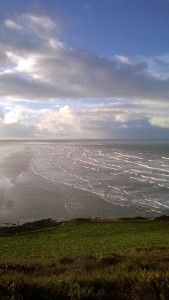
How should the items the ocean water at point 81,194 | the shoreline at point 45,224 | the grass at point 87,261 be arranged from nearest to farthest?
the grass at point 87,261
the shoreline at point 45,224
the ocean water at point 81,194

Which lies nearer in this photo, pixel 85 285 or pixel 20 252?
pixel 85 285

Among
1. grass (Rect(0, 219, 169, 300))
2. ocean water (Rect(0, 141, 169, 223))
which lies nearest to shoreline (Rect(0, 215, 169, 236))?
grass (Rect(0, 219, 169, 300))

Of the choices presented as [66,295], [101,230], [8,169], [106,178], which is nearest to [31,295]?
[66,295]

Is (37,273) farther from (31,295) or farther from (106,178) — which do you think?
(106,178)

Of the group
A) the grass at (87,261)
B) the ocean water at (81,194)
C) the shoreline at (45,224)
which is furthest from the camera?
the ocean water at (81,194)

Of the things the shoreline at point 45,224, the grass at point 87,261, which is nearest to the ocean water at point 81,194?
the shoreline at point 45,224

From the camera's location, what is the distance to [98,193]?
59.2 metres

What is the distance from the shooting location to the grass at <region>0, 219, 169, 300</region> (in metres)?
8.98

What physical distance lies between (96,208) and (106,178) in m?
26.1

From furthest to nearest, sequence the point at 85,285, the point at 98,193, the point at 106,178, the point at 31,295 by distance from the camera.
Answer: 1. the point at 106,178
2. the point at 98,193
3. the point at 85,285
4. the point at 31,295

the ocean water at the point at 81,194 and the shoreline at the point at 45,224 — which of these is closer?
the shoreline at the point at 45,224

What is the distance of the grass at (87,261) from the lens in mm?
8977

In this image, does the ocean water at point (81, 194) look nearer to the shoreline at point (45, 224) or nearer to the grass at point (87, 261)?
the shoreline at point (45, 224)

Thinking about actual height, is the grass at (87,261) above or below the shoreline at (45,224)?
above
